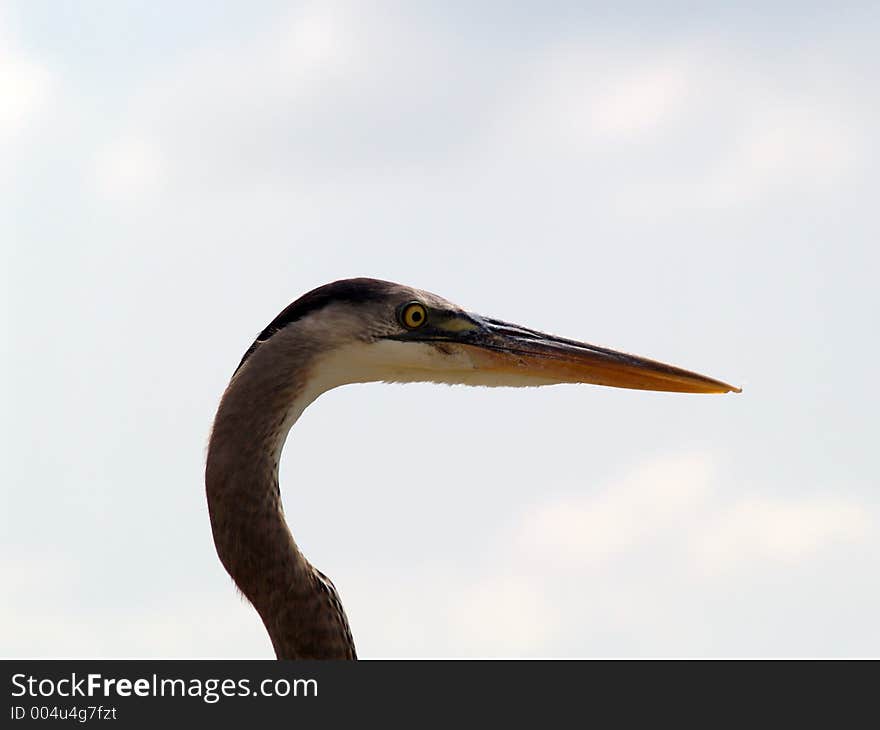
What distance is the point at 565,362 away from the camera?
234 inches

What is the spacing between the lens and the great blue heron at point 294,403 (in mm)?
5090

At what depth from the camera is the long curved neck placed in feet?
16.7

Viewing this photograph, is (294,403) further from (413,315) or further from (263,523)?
(413,315)

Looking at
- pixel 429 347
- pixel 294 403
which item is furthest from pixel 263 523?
pixel 429 347

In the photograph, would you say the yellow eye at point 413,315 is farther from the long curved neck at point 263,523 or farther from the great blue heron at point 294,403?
the long curved neck at point 263,523

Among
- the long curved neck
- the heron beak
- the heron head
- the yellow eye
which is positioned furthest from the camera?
the heron beak

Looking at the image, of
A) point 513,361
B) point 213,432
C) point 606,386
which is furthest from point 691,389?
point 213,432

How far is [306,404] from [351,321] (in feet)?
1.29

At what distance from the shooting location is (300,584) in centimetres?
511

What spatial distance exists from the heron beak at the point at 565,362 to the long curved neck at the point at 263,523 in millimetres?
1083

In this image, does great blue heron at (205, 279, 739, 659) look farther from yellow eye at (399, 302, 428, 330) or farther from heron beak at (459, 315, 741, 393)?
heron beak at (459, 315, 741, 393)

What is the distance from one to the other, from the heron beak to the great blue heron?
0.16 m

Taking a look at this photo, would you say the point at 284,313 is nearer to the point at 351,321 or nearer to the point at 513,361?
the point at 351,321

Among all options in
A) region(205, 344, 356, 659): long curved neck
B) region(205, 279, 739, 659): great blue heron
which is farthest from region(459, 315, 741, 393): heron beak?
region(205, 344, 356, 659): long curved neck
